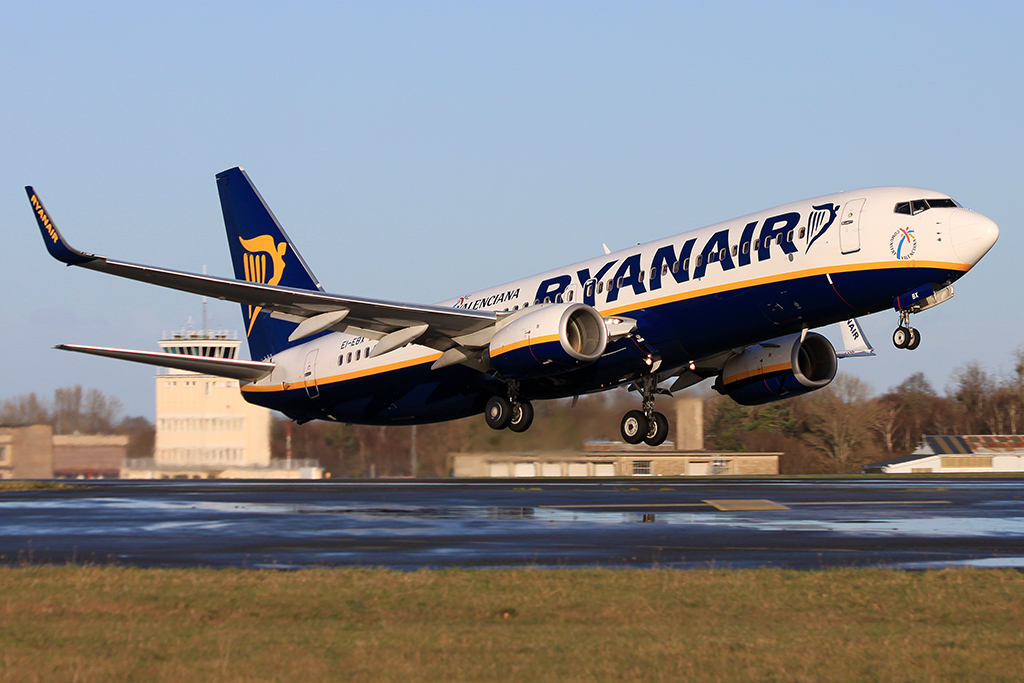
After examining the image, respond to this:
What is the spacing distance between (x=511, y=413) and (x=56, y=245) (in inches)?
557

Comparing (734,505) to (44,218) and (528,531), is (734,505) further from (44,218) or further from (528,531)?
(44,218)

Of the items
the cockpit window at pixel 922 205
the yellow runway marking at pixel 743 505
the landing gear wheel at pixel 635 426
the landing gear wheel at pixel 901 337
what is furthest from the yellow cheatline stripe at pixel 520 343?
the cockpit window at pixel 922 205

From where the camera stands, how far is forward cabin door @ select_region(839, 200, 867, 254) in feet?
92.4

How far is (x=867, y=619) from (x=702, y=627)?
2239mm

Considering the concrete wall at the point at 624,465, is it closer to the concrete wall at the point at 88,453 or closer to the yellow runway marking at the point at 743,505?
the yellow runway marking at the point at 743,505

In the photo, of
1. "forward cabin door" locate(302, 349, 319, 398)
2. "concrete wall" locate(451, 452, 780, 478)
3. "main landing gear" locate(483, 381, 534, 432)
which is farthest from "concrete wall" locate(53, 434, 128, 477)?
"main landing gear" locate(483, 381, 534, 432)

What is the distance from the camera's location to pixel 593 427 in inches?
2114

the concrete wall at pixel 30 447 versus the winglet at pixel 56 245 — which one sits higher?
the winglet at pixel 56 245

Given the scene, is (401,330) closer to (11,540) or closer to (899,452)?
(11,540)

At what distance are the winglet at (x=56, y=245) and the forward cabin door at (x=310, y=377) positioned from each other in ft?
44.0

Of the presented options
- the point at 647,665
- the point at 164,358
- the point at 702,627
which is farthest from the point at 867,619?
the point at 164,358

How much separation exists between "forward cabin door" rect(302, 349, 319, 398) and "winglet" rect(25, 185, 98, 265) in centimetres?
1342

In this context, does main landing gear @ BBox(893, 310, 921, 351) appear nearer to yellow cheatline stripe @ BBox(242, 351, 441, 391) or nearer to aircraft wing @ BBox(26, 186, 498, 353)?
aircraft wing @ BBox(26, 186, 498, 353)

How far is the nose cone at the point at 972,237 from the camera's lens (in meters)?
26.7
